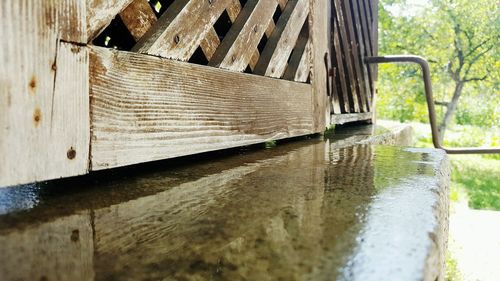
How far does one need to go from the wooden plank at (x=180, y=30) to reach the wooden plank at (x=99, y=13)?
15 centimetres

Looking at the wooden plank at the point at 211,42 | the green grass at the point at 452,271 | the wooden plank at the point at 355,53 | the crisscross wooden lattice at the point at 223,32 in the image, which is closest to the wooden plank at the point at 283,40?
the crisscross wooden lattice at the point at 223,32

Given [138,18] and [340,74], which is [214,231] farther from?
[340,74]

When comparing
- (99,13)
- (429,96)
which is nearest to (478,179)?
(429,96)

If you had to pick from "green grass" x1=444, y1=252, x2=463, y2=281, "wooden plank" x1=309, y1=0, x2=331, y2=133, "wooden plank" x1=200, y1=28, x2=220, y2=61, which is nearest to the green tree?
"green grass" x1=444, y1=252, x2=463, y2=281

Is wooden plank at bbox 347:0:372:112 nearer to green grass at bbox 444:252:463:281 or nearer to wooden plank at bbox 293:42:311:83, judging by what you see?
wooden plank at bbox 293:42:311:83

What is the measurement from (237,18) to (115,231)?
1.48 metres

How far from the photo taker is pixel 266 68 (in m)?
2.19

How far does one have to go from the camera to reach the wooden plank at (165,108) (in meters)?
1.16

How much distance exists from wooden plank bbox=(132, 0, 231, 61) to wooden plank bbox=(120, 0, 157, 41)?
0.07 ft

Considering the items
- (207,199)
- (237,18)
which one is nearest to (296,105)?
(237,18)

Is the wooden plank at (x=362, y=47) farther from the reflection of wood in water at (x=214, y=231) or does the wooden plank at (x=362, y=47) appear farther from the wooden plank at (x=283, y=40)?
the reflection of wood in water at (x=214, y=231)

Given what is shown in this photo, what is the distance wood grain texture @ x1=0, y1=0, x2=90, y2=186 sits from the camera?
91 centimetres

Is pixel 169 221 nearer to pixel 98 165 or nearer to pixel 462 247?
pixel 98 165

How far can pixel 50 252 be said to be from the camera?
67 centimetres
